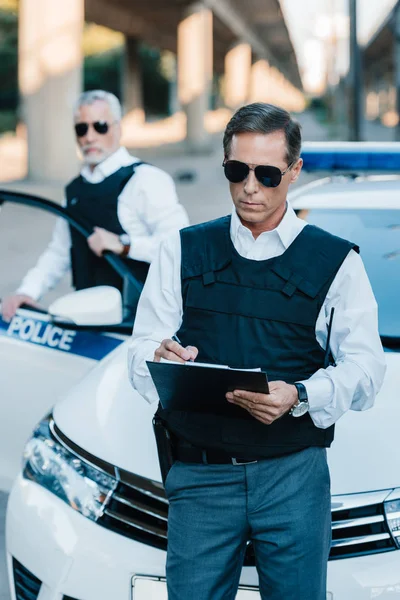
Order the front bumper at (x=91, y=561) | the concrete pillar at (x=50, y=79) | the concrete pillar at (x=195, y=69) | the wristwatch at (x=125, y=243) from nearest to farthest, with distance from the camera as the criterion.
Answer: the front bumper at (x=91, y=561) → the wristwatch at (x=125, y=243) → the concrete pillar at (x=50, y=79) → the concrete pillar at (x=195, y=69)

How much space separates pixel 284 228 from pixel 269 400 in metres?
0.42

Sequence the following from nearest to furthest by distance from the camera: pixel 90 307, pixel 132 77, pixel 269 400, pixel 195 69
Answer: pixel 269 400 < pixel 90 307 < pixel 195 69 < pixel 132 77

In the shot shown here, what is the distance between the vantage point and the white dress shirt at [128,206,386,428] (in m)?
1.98

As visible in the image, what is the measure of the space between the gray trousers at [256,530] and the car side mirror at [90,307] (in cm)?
122

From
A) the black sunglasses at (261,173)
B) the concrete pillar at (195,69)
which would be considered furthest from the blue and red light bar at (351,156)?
the concrete pillar at (195,69)

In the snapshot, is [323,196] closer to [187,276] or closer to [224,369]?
[187,276]

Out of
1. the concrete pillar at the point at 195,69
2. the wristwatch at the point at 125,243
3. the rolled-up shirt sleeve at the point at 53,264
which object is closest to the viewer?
the wristwatch at the point at 125,243

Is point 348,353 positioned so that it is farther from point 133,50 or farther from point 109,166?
point 133,50

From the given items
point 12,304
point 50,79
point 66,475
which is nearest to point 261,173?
point 66,475

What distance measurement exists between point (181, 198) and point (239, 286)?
15.2m

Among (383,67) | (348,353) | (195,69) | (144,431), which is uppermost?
(383,67)

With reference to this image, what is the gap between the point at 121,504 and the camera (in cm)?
239

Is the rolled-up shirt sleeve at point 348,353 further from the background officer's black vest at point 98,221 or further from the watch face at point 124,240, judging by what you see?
the background officer's black vest at point 98,221

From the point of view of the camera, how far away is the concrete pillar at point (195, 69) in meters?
29.1
